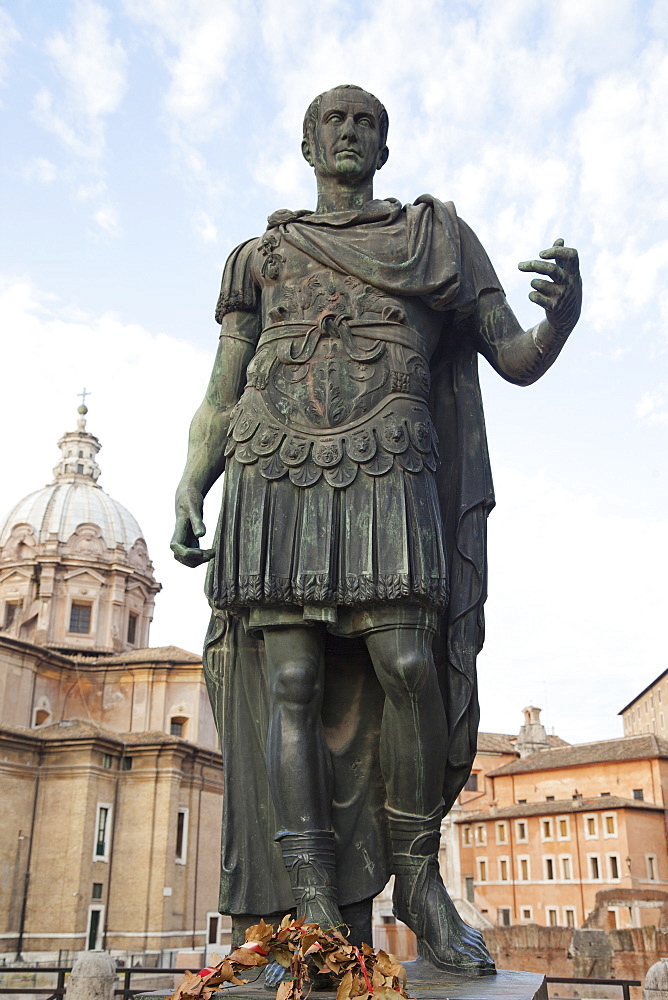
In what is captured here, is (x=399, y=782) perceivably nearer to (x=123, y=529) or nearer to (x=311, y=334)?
(x=311, y=334)

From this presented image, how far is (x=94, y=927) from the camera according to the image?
4284 cm

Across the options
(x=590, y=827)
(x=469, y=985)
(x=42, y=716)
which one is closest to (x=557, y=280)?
(x=469, y=985)

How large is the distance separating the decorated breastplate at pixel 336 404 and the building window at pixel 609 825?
186 ft

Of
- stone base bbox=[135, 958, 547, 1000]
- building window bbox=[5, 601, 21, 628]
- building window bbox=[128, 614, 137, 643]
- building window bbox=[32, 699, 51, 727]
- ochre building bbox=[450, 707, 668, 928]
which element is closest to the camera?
stone base bbox=[135, 958, 547, 1000]

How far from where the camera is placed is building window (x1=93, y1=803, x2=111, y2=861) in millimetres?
44281

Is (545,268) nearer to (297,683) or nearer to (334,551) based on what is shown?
(334,551)

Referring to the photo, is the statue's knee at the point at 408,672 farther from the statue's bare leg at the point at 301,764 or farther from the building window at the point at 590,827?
the building window at the point at 590,827

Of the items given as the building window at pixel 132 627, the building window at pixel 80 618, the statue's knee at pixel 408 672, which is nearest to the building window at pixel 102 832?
the building window at pixel 80 618

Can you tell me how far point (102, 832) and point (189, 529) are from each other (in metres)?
44.1

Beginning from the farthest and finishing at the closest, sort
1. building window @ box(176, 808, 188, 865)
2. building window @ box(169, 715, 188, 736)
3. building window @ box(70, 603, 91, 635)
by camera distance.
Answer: building window @ box(70, 603, 91, 635), building window @ box(169, 715, 188, 736), building window @ box(176, 808, 188, 865)

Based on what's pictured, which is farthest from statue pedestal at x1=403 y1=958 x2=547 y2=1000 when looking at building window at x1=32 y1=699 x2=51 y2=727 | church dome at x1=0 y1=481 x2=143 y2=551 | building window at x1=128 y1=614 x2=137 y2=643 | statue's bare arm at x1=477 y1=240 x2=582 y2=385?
building window at x1=128 y1=614 x2=137 y2=643

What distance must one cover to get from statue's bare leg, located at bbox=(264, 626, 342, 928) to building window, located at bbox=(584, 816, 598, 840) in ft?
189

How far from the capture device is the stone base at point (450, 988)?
10.3 ft

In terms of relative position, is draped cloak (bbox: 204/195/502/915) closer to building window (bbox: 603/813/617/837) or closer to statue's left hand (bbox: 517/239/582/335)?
statue's left hand (bbox: 517/239/582/335)
